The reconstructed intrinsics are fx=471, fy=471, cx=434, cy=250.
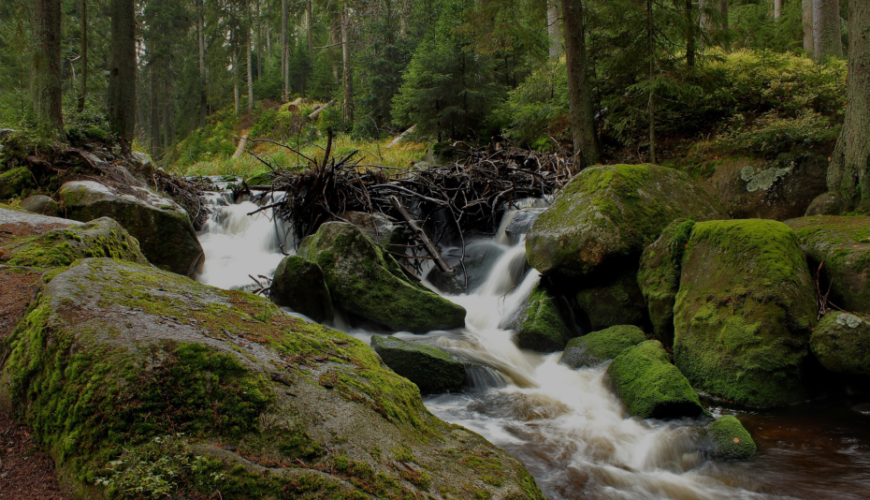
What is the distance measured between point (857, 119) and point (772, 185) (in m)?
1.86

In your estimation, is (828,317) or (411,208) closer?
(828,317)

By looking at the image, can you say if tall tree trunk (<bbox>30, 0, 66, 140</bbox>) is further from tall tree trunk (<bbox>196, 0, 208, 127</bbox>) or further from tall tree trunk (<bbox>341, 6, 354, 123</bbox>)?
tall tree trunk (<bbox>196, 0, 208, 127</bbox>)

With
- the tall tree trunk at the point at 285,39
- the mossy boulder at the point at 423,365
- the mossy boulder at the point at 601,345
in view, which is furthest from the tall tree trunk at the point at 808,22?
the tall tree trunk at the point at 285,39

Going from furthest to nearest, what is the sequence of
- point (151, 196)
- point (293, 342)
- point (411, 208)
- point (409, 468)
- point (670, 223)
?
point (411, 208), point (151, 196), point (670, 223), point (293, 342), point (409, 468)

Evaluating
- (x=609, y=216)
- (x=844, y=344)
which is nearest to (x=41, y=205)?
(x=609, y=216)

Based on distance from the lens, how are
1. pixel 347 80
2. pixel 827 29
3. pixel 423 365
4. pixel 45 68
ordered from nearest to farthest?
pixel 423 365 < pixel 45 68 < pixel 827 29 < pixel 347 80

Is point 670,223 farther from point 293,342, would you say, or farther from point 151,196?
point 151,196

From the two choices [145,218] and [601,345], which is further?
[145,218]

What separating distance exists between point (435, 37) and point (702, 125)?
975cm

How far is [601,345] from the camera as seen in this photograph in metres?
5.55

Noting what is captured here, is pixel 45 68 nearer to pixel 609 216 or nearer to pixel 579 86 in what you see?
pixel 609 216

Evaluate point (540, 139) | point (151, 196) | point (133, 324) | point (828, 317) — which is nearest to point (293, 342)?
point (133, 324)

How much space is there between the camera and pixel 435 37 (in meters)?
16.8

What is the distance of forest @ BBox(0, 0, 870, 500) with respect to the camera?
198 cm
